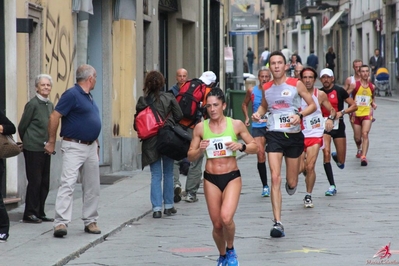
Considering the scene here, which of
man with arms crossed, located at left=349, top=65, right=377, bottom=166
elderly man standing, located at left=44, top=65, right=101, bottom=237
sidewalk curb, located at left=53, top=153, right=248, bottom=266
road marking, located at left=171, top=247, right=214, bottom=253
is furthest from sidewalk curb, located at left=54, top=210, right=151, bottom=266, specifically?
man with arms crossed, located at left=349, top=65, right=377, bottom=166

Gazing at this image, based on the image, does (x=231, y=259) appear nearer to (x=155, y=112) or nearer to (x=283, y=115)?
→ (x=283, y=115)

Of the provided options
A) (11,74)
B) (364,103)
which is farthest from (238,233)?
(364,103)

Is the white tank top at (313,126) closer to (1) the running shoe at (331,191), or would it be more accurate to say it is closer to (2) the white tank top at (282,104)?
(1) the running shoe at (331,191)

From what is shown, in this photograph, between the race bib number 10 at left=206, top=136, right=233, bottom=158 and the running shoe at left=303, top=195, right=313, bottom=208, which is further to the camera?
the running shoe at left=303, top=195, right=313, bottom=208

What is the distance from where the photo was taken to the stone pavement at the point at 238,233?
8750 mm

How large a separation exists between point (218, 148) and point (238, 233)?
210 centimetres

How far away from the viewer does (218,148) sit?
832 centimetres

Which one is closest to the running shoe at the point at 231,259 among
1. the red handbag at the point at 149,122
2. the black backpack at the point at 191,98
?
the red handbag at the point at 149,122

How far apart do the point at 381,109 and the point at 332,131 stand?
57.1 feet

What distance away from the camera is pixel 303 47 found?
71438mm

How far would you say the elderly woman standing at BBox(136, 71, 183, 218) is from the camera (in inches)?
460

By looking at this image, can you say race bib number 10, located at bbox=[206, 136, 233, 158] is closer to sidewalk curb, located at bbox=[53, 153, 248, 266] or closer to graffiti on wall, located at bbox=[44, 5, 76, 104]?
sidewalk curb, located at bbox=[53, 153, 248, 266]

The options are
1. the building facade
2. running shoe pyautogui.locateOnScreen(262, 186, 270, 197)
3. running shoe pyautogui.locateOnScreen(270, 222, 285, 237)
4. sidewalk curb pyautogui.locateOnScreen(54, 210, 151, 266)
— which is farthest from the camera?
running shoe pyautogui.locateOnScreen(262, 186, 270, 197)

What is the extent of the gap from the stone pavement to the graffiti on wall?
1.68m
